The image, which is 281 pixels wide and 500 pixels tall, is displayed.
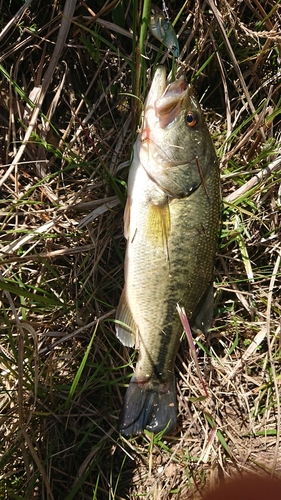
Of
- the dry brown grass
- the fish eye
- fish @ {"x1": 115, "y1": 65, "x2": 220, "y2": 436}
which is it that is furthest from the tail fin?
the fish eye

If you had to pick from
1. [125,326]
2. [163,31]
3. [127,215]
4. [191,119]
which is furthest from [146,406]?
[163,31]

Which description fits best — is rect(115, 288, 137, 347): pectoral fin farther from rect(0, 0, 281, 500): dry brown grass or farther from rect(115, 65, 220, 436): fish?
rect(0, 0, 281, 500): dry brown grass

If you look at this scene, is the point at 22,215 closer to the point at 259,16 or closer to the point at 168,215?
the point at 168,215

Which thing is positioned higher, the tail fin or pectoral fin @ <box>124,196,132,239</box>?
pectoral fin @ <box>124,196,132,239</box>

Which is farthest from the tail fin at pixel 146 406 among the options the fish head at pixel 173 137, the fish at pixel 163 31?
the fish at pixel 163 31

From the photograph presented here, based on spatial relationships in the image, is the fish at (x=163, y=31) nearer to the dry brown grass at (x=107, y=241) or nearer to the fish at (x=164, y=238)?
the dry brown grass at (x=107, y=241)

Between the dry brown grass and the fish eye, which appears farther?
the dry brown grass

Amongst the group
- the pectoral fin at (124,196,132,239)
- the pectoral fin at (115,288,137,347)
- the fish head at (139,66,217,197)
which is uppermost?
the fish head at (139,66,217,197)

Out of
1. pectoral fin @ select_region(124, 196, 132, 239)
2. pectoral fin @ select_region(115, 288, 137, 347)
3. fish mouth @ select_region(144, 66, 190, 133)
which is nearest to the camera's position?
fish mouth @ select_region(144, 66, 190, 133)
